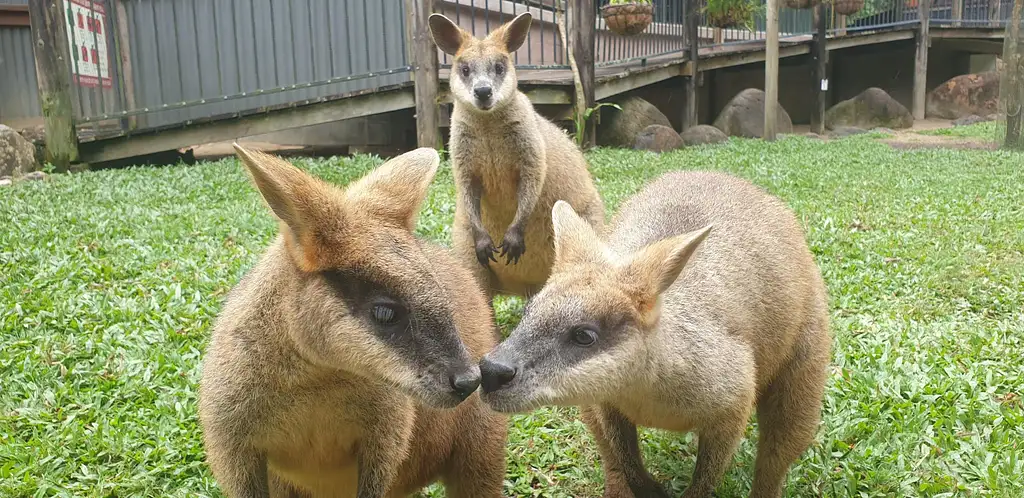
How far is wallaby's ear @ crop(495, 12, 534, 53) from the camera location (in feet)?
18.3

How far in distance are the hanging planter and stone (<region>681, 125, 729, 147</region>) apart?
2.32 m

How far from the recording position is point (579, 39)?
1076cm

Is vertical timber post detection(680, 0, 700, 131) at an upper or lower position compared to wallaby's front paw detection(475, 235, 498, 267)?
upper

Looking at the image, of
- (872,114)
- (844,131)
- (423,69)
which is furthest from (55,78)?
(872,114)

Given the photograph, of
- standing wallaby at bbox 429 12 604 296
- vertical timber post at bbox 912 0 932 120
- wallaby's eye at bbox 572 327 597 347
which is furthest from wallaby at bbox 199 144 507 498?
vertical timber post at bbox 912 0 932 120

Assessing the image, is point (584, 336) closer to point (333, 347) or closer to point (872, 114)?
point (333, 347)

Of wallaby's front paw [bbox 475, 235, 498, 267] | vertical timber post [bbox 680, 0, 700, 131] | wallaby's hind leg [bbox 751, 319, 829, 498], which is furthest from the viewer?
vertical timber post [bbox 680, 0, 700, 131]

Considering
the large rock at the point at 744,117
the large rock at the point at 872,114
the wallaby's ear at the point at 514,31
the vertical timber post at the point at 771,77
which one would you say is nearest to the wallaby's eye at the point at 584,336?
the wallaby's ear at the point at 514,31

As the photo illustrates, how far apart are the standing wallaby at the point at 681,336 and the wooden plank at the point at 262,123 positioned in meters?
7.19

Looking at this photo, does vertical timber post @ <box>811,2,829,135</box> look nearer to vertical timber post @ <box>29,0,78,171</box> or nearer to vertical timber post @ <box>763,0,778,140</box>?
vertical timber post @ <box>763,0,778,140</box>

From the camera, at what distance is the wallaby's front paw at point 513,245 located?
466cm

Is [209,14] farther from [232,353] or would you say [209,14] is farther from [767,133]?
[232,353]

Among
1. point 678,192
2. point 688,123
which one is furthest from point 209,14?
point 678,192

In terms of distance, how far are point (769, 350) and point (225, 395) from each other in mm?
1785
